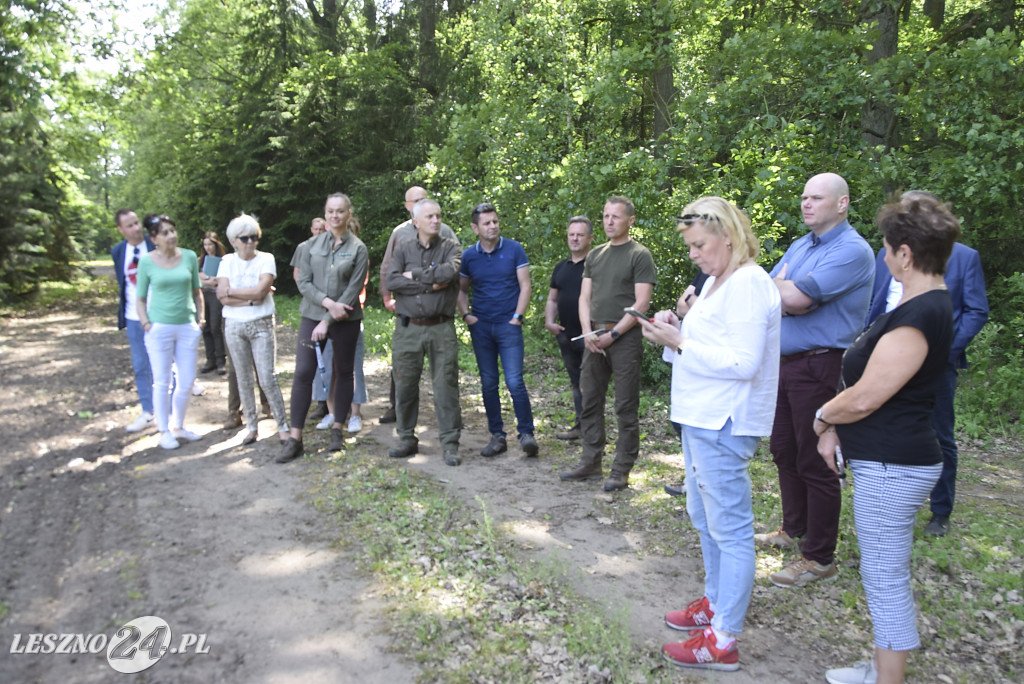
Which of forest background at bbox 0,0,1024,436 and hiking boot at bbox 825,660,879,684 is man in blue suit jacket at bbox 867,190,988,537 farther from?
forest background at bbox 0,0,1024,436

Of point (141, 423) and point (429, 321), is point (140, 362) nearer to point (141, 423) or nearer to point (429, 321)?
point (141, 423)

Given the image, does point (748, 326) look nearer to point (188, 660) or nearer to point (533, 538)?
point (533, 538)

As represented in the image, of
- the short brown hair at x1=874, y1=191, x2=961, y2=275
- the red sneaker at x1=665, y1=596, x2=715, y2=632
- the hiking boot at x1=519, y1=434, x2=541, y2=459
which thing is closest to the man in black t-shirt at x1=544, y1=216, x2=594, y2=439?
the hiking boot at x1=519, y1=434, x2=541, y2=459

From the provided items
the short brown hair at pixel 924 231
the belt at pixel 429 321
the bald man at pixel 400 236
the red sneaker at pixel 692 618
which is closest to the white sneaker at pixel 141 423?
the bald man at pixel 400 236

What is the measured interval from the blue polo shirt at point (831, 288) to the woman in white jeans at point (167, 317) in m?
5.37

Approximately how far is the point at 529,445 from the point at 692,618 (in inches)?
121

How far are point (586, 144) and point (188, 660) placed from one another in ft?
28.0

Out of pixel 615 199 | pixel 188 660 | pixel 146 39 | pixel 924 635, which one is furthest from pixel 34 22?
pixel 924 635

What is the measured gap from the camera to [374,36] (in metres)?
20.8

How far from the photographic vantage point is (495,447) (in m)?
6.91

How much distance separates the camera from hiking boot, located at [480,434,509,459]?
22.6 ft

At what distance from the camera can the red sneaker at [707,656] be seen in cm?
346

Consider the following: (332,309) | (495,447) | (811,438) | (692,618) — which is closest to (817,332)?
(811,438)

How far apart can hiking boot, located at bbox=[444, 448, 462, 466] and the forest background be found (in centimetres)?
343
